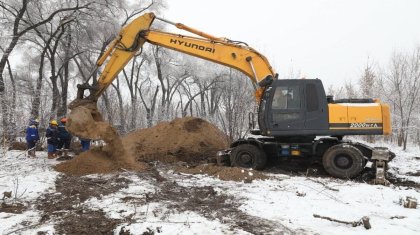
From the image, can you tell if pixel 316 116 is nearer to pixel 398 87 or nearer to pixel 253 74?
pixel 253 74

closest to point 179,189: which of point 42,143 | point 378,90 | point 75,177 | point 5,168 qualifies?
point 75,177

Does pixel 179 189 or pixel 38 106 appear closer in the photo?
pixel 179 189

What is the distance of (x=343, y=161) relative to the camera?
10047 mm

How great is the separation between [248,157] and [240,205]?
391 cm

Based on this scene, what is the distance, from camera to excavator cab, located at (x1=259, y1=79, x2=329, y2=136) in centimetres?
1019

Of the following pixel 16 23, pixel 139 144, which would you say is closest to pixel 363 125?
pixel 139 144

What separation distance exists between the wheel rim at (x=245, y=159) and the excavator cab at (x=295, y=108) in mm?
1002

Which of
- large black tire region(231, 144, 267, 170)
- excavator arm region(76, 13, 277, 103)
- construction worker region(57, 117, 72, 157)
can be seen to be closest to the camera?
large black tire region(231, 144, 267, 170)

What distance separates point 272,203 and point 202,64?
31211 millimetres

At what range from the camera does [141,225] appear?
584 cm

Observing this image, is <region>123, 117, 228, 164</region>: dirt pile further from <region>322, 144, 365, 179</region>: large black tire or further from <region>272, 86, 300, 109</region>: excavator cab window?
<region>322, 144, 365, 179</region>: large black tire

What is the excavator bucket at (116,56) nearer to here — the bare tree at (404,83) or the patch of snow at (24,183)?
the patch of snow at (24,183)

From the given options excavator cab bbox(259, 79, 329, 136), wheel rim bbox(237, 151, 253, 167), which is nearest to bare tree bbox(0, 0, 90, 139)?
wheel rim bbox(237, 151, 253, 167)

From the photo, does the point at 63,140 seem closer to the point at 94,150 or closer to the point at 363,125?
the point at 94,150
